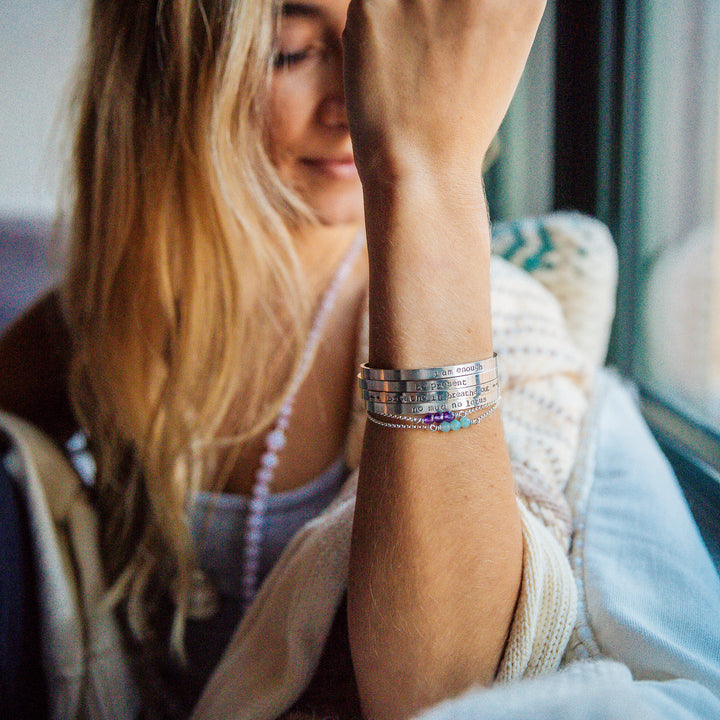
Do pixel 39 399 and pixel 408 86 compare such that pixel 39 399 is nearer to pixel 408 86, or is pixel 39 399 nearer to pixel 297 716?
pixel 297 716

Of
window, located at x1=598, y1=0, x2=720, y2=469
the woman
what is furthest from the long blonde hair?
window, located at x1=598, y1=0, x2=720, y2=469

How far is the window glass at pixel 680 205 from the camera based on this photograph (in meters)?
0.85

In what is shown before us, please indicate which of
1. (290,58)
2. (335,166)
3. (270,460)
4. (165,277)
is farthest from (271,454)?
(290,58)

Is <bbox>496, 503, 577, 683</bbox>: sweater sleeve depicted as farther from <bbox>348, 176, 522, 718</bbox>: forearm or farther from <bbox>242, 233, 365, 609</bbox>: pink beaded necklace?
<bbox>242, 233, 365, 609</bbox>: pink beaded necklace

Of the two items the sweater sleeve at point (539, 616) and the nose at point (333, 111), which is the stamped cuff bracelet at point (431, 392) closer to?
the sweater sleeve at point (539, 616)

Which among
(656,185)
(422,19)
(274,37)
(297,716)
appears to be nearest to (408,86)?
(422,19)

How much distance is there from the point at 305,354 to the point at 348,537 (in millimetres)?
398

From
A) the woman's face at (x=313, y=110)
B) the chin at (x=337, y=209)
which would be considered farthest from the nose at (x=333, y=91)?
the chin at (x=337, y=209)

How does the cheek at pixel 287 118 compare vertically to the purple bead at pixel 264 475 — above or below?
above

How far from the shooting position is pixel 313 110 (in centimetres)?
67

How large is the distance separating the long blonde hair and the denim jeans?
48 centimetres

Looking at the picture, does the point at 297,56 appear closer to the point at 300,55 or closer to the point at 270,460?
the point at 300,55

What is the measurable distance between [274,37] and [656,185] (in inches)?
30.5

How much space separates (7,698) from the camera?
2.30ft
